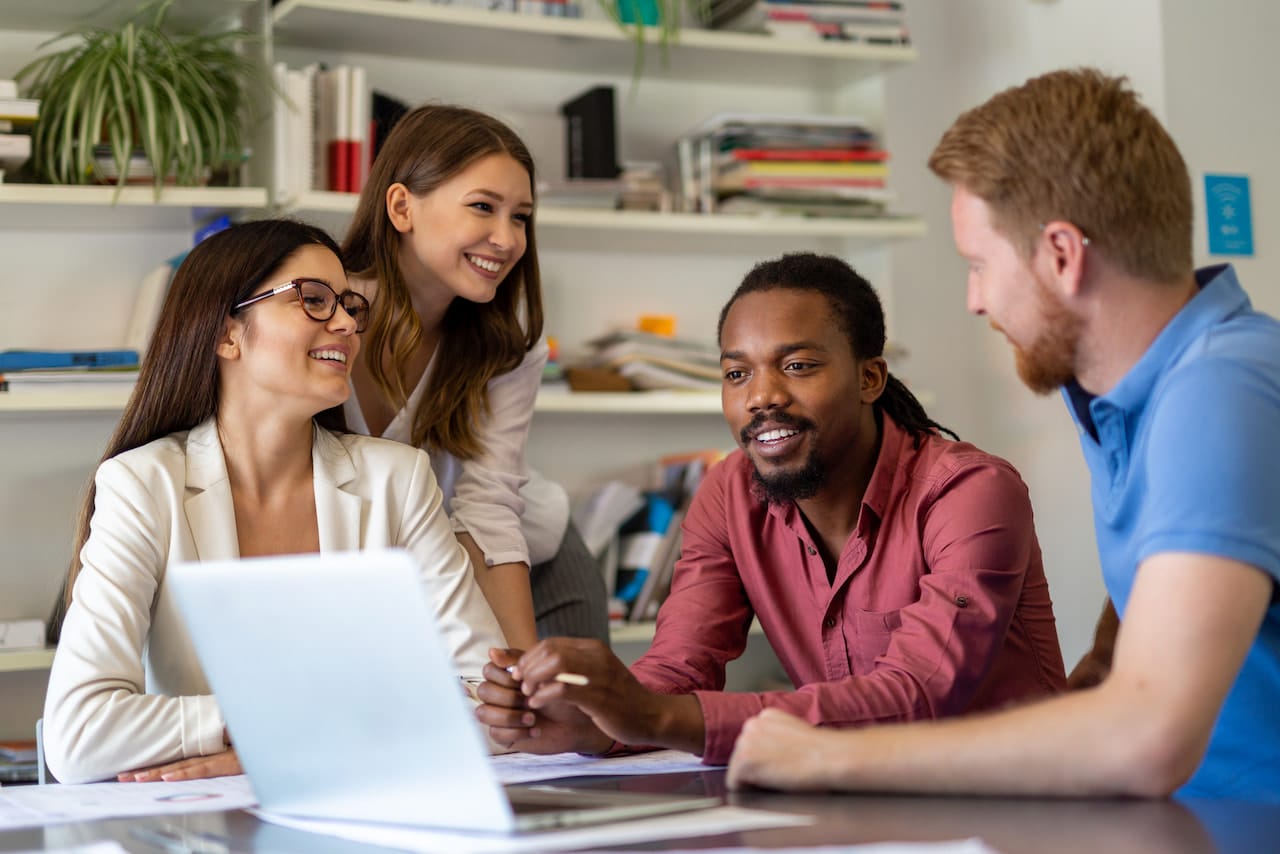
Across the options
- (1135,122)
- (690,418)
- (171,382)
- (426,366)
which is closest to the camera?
(1135,122)

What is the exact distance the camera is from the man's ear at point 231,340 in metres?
2.01

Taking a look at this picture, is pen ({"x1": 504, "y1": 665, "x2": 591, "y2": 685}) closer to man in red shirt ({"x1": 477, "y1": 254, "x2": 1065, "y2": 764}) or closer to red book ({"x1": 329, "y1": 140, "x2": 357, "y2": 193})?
man in red shirt ({"x1": 477, "y1": 254, "x2": 1065, "y2": 764})

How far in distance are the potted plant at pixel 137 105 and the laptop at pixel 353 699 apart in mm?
1825

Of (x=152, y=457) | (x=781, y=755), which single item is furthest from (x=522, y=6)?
(x=781, y=755)

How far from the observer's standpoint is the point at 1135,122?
1194 millimetres

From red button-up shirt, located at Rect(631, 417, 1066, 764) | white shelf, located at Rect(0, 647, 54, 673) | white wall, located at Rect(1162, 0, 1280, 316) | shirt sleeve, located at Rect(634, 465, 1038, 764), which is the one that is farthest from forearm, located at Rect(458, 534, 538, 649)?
white wall, located at Rect(1162, 0, 1280, 316)

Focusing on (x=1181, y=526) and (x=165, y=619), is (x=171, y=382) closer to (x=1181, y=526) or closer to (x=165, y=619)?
(x=165, y=619)

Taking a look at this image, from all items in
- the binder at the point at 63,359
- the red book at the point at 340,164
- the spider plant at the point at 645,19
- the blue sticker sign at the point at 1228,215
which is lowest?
the binder at the point at 63,359

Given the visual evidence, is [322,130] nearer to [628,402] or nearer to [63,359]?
[63,359]

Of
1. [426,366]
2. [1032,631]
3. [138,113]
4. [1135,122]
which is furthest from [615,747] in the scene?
[138,113]

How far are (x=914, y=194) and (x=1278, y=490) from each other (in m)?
2.63

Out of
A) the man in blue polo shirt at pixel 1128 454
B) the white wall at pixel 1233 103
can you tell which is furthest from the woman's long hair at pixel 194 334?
the white wall at pixel 1233 103

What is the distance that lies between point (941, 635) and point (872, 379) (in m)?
0.47

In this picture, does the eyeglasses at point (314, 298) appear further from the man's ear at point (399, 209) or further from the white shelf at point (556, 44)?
the white shelf at point (556, 44)
